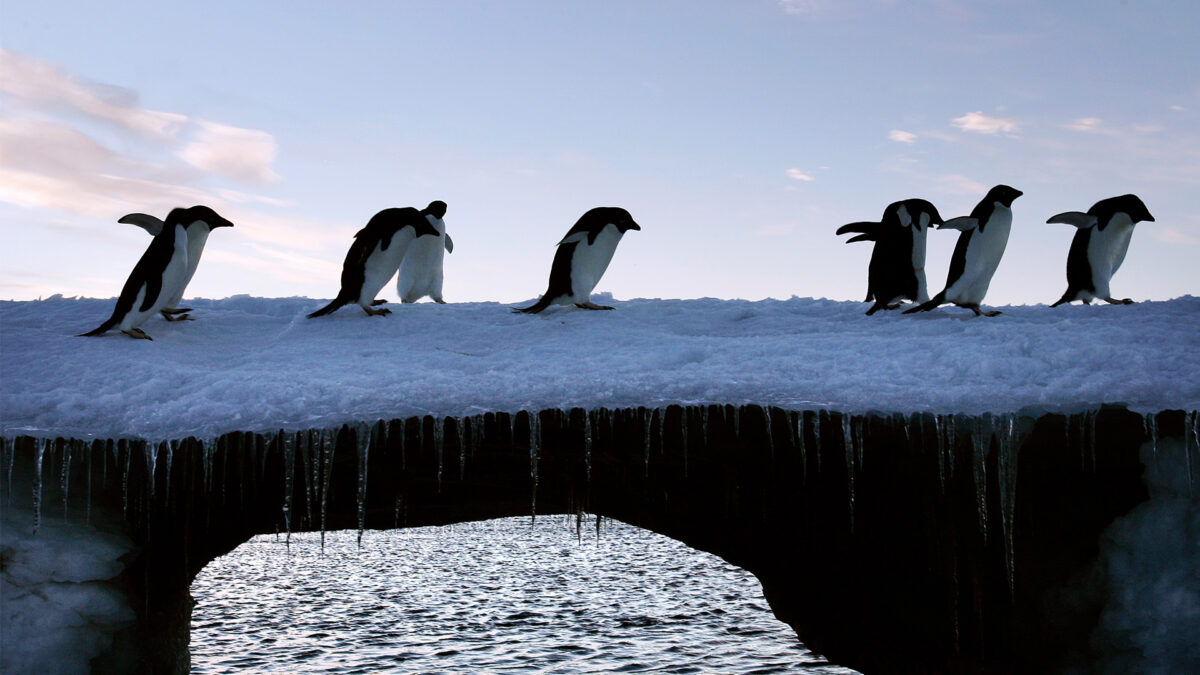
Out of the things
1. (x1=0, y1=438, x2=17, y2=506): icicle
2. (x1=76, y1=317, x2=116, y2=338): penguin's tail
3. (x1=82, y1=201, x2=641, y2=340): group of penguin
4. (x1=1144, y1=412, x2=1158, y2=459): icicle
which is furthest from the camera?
(x1=82, y1=201, x2=641, y2=340): group of penguin

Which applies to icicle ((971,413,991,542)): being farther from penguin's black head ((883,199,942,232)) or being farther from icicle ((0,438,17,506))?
icicle ((0,438,17,506))

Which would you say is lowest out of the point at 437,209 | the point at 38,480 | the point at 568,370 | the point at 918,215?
the point at 38,480

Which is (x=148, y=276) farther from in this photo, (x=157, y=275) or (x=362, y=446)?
(x=362, y=446)

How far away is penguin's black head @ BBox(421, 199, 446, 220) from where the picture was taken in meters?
8.84

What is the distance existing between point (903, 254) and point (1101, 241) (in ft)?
5.74

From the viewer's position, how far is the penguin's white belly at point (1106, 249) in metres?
7.99

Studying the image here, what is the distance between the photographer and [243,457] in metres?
5.25

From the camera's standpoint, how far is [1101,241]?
7992 millimetres

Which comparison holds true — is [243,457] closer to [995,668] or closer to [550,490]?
[550,490]

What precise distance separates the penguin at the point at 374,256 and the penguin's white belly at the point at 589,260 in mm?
1441

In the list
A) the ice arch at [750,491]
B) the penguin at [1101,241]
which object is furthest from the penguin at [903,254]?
the ice arch at [750,491]

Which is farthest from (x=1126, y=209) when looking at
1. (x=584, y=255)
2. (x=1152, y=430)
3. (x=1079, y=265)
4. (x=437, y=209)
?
(x=437, y=209)

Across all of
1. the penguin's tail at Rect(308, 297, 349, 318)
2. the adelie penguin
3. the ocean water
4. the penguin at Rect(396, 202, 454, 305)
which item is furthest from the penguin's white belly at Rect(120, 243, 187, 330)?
the ocean water

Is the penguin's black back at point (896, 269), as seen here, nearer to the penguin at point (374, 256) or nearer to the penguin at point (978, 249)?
the penguin at point (978, 249)
